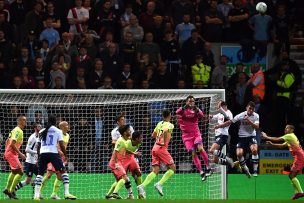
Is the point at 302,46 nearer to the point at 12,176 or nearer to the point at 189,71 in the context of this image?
the point at 189,71

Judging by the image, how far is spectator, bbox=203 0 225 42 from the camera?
3288 cm

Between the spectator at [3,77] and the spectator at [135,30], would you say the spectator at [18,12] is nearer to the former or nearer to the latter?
the spectator at [3,77]

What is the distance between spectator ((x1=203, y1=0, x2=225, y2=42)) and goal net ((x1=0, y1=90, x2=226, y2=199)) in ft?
15.9

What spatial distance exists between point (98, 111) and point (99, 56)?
4.11 m

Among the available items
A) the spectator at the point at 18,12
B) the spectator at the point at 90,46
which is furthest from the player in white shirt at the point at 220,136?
the spectator at the point at 18,12

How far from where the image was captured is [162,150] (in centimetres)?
2625

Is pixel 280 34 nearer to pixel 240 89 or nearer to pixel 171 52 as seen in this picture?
pixel 240 89

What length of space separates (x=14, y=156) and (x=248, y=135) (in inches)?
229

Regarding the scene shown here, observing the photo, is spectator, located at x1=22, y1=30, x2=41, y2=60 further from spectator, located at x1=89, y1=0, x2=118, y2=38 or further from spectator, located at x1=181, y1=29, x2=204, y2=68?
spectator, located at x1=181, y1=29, x2=204, y2=68

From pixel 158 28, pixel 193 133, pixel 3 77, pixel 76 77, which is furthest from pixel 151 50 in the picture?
pixel 193 133

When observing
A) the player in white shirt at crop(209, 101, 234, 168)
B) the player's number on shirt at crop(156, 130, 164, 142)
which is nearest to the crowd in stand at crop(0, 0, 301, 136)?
the player in white shirt at crop(209, 101, 234, 168)

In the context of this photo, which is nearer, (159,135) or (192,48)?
(159,135)

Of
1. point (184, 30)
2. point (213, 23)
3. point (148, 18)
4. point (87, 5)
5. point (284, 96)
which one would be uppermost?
point (87, 5)

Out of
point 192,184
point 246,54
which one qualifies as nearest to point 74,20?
point 246,54
